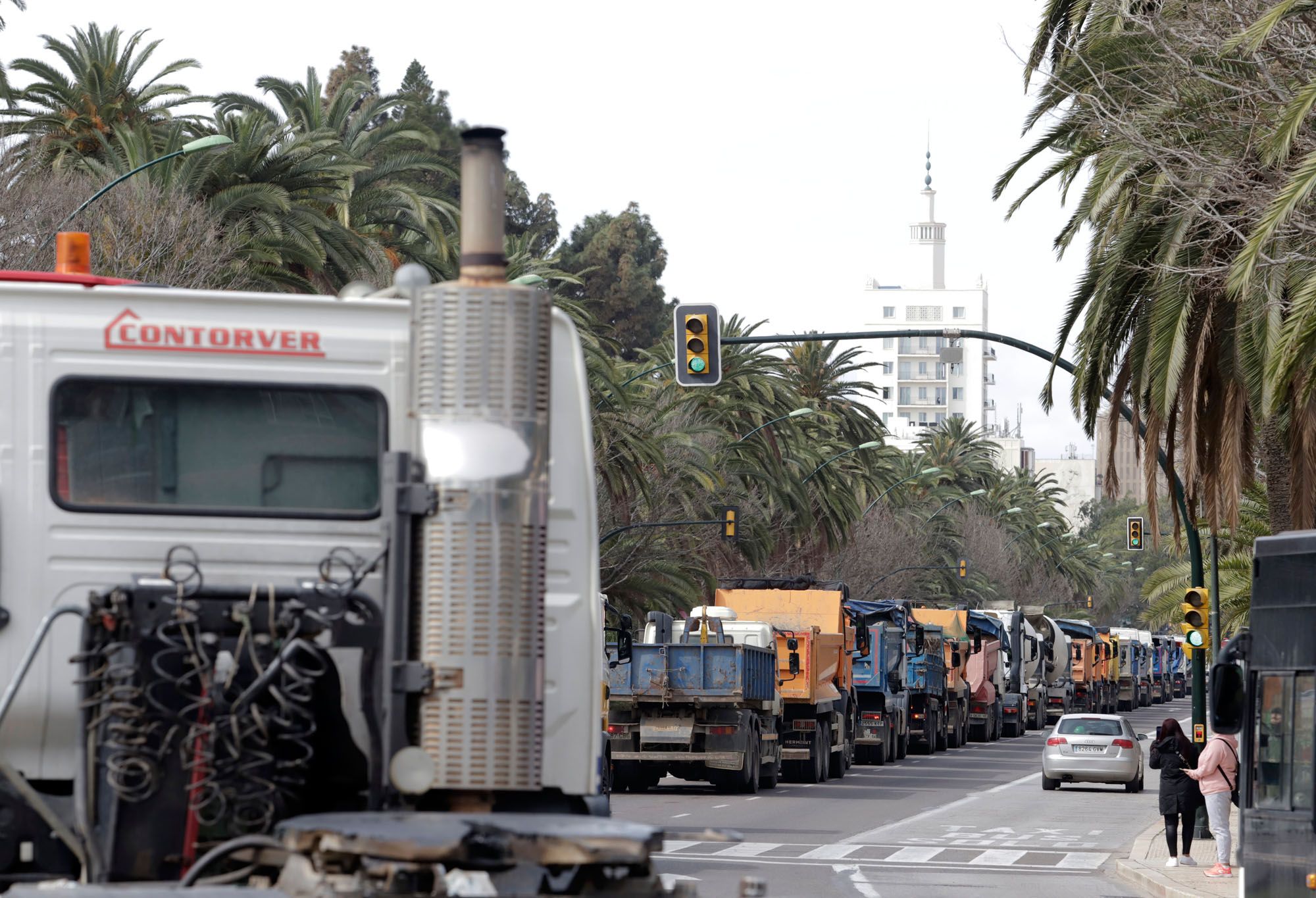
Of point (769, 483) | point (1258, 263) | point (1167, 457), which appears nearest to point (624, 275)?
point (769, 483)

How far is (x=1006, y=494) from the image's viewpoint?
95500mm

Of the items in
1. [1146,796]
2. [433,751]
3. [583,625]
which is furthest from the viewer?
[1146,796]

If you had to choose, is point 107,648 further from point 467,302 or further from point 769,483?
point 769,483

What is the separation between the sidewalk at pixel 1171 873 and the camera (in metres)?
17.0

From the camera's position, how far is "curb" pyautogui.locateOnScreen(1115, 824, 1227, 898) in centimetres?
1697

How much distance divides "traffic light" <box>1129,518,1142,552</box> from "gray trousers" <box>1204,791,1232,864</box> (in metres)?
39.2

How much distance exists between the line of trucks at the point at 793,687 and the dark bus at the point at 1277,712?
11652 mm

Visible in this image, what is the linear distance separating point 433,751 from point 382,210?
98.4ft

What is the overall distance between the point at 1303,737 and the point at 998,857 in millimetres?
11309

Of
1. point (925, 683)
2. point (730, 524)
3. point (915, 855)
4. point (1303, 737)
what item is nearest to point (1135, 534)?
point (925, 683)

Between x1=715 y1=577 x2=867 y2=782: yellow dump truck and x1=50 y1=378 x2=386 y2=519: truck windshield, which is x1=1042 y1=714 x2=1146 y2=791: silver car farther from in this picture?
x1=50 y1=378 x2=386 y2=519: truck windshield

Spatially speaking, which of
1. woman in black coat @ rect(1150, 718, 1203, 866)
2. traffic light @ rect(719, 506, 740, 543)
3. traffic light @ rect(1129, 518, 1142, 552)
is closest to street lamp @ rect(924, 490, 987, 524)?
traffic light @ rect(1129, 518, 1142, 552)

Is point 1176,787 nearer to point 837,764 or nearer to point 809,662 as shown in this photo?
point 809,662

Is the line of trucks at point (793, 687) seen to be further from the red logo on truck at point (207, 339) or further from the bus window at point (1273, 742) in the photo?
the red logo on truck at point (207, 339)
